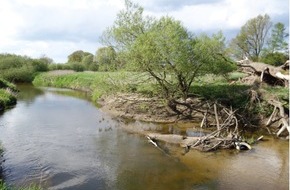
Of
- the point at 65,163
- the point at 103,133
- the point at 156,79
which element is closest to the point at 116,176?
the point at 65,163

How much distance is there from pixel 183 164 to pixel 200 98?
11.7 meters

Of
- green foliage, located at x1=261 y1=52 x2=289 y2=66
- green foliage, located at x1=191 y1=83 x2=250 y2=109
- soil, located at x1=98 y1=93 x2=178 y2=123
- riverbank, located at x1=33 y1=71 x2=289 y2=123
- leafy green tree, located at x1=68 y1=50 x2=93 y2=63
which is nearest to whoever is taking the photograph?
riverbank, located at x1=33 y1=71 x2=289 y2=123

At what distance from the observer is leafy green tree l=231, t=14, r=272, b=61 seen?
65000 millimetres

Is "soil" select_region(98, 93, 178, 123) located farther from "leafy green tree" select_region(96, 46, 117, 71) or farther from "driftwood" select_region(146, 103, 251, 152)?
"driftwood" select_region(146, 103, 251, 152)

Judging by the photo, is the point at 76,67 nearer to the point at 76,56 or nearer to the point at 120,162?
the point at 76,56

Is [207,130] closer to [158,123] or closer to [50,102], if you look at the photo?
[158,123]

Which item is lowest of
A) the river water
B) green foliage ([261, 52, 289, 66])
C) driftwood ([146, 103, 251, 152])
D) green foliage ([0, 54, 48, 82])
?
the river water

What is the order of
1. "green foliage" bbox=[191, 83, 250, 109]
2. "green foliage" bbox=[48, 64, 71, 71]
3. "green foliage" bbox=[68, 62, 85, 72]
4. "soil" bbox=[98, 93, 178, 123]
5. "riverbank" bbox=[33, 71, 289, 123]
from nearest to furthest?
"riverbank" bbox=[33, 71, 289, 123], "green foliage" bbox=[191, 83, 250, 109], "soil" bbox=[98, 93, 178, 123], "green foliage" bbox=[48, 64, 71, 71], "green foliage" bbox=[68, 62, 85, 72]

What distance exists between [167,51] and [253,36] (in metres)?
46.9

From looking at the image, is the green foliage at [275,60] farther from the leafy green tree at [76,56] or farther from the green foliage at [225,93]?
the leafy green tree at [76,56]

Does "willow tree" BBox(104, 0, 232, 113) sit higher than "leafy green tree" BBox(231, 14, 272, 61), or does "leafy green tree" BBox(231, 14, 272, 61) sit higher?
"leafy green tree" BBox(231, 14, 272, 61)

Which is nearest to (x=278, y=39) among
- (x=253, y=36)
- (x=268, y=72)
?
(x=253, y=36)

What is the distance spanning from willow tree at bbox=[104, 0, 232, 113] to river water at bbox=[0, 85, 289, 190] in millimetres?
5573

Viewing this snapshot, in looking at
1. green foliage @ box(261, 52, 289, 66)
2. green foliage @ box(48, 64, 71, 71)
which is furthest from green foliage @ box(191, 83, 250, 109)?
green foliage @ box(48, 64, 71, 71)
